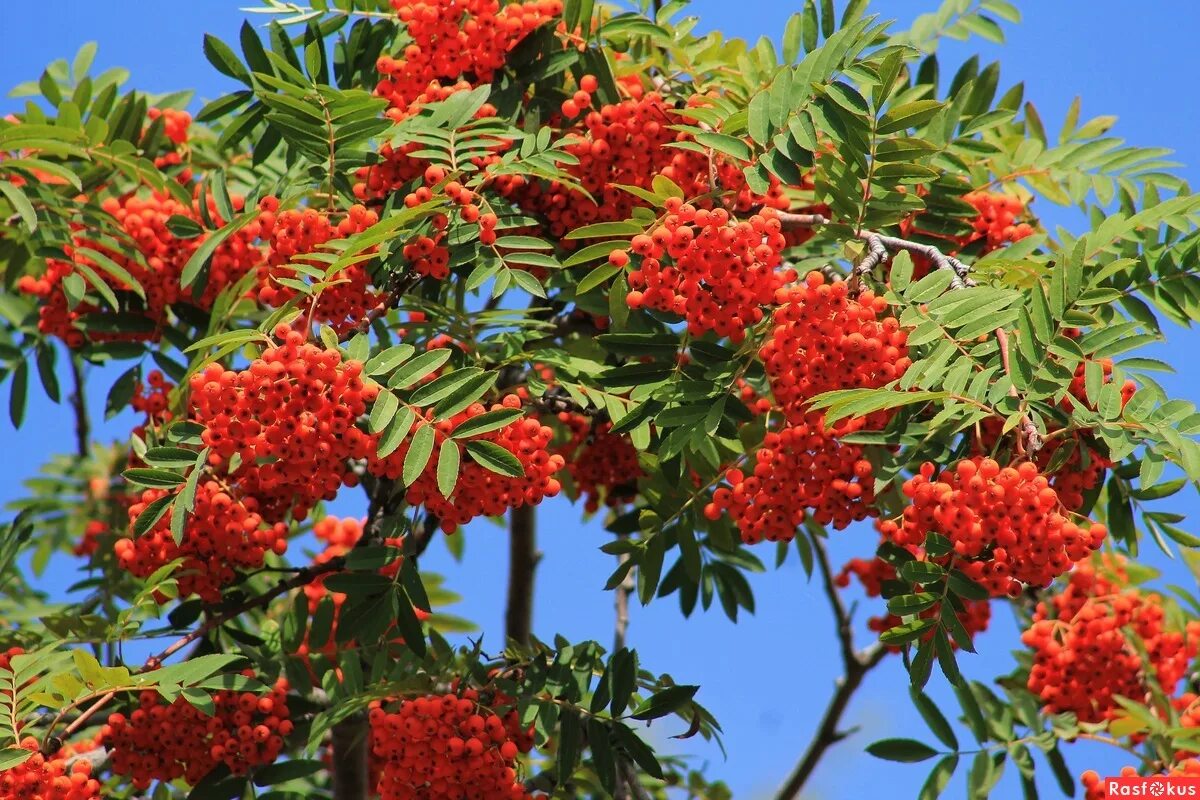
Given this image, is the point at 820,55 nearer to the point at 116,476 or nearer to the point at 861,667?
the point at 861,667

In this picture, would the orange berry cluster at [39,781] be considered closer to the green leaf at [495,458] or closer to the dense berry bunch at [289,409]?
Answer: the dense berry bunch at [289,409]

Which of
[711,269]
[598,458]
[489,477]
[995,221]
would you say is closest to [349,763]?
[598,458]

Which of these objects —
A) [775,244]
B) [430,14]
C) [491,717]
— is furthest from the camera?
[430,14]

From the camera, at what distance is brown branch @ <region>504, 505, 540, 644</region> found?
5.83 meters

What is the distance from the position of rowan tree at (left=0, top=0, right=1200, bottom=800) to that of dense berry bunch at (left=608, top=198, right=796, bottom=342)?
0.04 ft

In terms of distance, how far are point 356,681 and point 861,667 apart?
94.9 inches

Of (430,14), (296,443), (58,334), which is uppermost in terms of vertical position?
(430,14)

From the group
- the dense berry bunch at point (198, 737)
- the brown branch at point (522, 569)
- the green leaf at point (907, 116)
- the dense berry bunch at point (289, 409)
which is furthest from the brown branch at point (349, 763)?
the green leaf at point (907, 116)

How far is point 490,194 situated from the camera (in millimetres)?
4148

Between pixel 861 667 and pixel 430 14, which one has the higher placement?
pixel 430 14

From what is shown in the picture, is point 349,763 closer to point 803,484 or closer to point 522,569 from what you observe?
point 522,569

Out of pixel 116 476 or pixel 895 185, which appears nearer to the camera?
pixel 895 185

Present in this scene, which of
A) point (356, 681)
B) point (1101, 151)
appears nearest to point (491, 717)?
point (356, 681)

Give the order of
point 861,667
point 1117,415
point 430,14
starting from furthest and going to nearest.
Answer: point 861,667 → point 430,14 → point 1117,415
